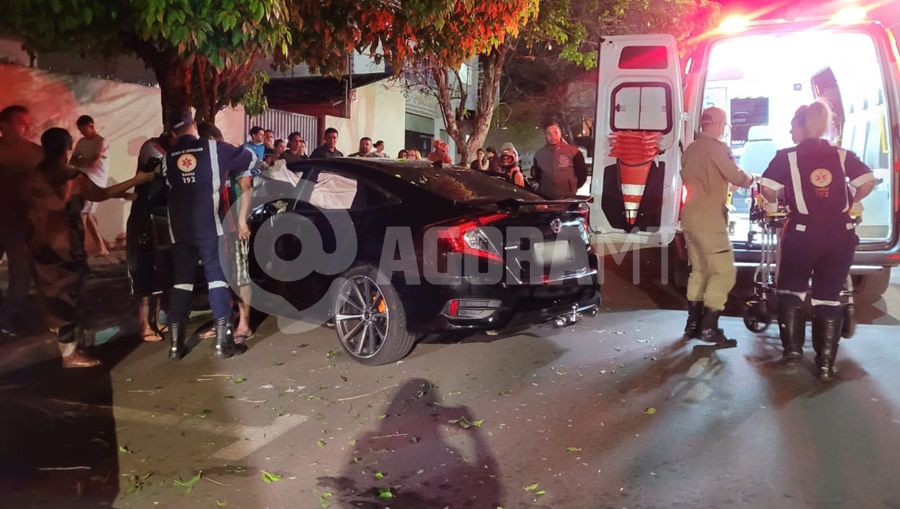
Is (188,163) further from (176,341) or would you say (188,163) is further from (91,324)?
(91,324)

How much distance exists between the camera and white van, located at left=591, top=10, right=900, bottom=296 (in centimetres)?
605

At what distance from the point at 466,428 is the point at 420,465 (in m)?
0.55

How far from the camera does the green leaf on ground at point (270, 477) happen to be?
133 inches

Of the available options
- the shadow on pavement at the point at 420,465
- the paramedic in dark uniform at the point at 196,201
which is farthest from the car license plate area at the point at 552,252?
the paramedic in dark uniform at the point at 196,201

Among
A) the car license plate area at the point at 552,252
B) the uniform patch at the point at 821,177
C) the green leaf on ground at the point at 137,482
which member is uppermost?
the uniform patch at the point at 821,177

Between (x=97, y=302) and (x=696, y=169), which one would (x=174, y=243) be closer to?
(x=97, y=302)

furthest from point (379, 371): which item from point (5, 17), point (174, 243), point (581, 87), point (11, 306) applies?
point (581, 87)

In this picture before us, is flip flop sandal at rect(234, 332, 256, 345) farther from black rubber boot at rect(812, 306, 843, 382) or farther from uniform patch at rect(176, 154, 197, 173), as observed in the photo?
black rubber boot at rect(812, 306, 843, 382)

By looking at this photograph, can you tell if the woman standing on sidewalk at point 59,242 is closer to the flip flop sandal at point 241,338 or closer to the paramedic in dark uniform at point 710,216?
the flip flop sandal at point 241,338

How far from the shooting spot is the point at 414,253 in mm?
4793

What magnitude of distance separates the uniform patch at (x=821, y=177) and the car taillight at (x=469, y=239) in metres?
2.20

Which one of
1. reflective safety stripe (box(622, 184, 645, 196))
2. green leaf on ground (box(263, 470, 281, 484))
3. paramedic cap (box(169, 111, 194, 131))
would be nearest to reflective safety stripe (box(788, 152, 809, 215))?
reflective safety stripe (box(622, 184, 645, 196))

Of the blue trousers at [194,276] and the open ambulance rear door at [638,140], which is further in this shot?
the open ambulance rear door at [638,140]

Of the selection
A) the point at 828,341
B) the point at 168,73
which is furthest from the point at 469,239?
the point at 168,73
